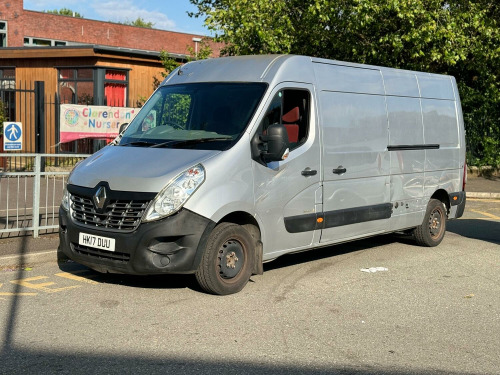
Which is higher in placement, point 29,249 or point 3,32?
point 3,32

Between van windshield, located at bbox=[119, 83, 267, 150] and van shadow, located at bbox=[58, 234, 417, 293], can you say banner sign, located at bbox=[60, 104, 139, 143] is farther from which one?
van windshield, located at bbox=[119, 83, 267, 150]

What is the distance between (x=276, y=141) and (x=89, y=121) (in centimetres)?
979

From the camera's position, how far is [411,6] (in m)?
17.5

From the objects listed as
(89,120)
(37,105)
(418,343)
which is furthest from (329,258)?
(37,105)

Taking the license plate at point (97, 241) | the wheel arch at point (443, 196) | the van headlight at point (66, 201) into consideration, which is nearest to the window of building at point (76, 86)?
the wheel arch at point (443, 196)

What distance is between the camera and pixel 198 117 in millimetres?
7727

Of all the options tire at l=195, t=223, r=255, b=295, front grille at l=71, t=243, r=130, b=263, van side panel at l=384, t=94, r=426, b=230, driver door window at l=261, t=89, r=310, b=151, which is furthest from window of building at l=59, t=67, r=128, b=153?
tire at l=195, t=223, r=255, b=295

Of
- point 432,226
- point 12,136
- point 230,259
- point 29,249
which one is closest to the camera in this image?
point 230,259

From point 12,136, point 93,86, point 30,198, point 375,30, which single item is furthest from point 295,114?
point 93,86

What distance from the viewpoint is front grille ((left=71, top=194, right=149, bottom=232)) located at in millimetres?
6773

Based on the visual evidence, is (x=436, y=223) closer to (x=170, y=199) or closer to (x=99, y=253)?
(x=170, y=199)

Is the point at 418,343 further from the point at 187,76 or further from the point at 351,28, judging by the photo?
the point at 351,28

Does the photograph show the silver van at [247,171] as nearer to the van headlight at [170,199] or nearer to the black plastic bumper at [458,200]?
the van headlight at [170,199]

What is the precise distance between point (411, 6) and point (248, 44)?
4372 millimetres
